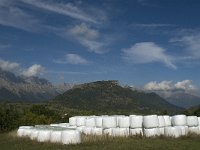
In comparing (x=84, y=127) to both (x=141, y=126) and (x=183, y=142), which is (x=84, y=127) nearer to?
(x=141, y=126)

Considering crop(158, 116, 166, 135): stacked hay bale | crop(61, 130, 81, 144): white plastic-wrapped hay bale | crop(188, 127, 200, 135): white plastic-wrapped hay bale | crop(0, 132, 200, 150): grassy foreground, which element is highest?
crop(158, 116, 166, 135): stacked hay bale

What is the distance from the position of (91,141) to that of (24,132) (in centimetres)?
761

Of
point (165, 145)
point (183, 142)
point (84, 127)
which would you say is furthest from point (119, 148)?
point (84, 127)

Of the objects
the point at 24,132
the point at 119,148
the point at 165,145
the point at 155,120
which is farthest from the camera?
the point at 24,132

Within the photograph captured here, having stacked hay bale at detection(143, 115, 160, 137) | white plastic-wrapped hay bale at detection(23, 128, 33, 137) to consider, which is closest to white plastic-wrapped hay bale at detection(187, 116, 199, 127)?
stacked hay bale at detection(143, 115, 160, 137)

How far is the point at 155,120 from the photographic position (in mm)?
26188

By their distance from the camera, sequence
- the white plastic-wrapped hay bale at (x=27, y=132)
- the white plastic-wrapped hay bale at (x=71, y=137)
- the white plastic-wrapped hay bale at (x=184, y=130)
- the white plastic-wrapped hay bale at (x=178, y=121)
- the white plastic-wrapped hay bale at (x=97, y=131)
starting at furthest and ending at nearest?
the white plastic-wrapped hay bale at (x=27, y=132), the white plastic-wrapped hay bale at (x=97, y=131), the white plastic-wrapped hay bale at (x=178, y=121), the white plastic-wrapped hay bale at (x=184, y=130), the white plastic-wrapped hay bale at (x=71, y=137)

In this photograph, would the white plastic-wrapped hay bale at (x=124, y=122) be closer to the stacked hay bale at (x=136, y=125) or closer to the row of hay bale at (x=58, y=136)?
the stacked hay bale at (x=136, y=125)

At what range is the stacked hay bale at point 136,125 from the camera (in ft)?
86.0

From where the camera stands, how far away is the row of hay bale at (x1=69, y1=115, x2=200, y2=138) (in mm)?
26125

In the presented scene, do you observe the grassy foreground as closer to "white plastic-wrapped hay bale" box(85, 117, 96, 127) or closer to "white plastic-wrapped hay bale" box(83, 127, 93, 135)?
"white plastic-wrapped hay bale" box(83, 127, 93, 135)

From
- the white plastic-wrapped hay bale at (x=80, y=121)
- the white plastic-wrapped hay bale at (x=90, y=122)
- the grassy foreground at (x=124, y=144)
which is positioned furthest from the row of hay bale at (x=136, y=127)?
the white plastic-wrapped hay bale at (x=80, y=121)

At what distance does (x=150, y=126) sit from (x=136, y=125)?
0.92m

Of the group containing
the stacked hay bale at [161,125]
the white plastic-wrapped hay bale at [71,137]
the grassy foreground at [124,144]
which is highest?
the stacked hay bale at [161,125]
